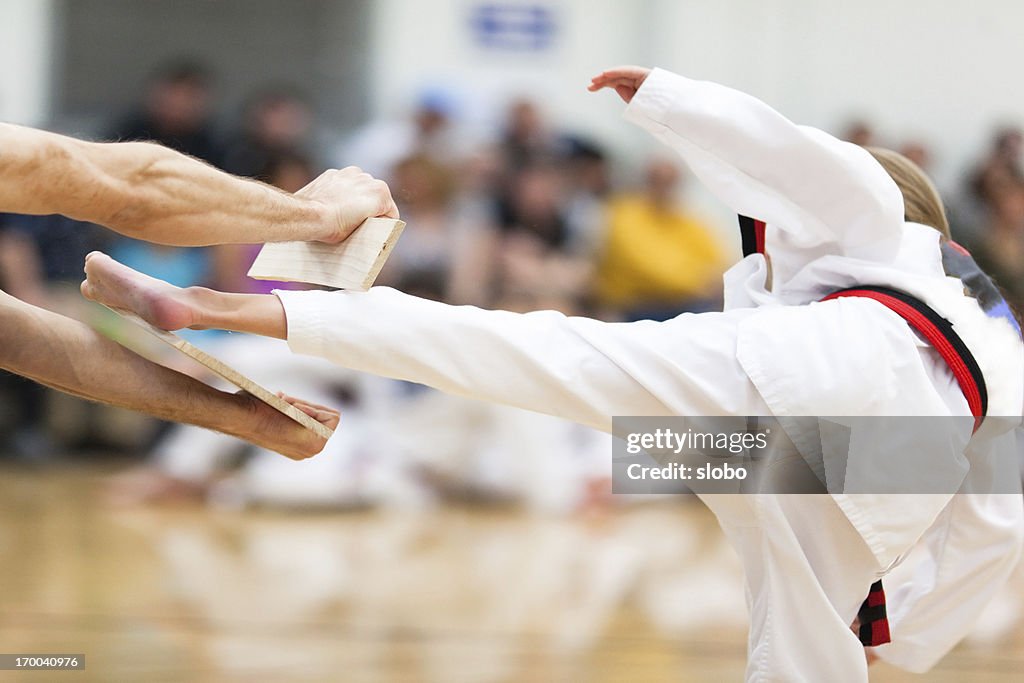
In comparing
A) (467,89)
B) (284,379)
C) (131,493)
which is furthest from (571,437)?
(467,89)

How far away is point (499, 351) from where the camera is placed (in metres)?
1.85

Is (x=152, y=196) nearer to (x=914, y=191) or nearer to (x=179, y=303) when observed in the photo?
(x=179, y=303)

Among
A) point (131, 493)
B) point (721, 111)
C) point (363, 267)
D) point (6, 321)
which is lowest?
point (131, 493)

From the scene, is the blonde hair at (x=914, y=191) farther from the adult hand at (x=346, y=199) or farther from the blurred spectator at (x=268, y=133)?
the blurred spectator at (x=268, y=133)

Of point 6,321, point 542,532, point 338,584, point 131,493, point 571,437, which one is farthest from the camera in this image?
point 571,437

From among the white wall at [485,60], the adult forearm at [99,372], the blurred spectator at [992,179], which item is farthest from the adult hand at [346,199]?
the white wall at [485,60]

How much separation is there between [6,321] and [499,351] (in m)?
0.79

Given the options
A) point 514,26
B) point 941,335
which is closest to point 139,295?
point 941,335

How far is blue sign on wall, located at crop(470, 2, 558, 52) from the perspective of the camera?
707cm

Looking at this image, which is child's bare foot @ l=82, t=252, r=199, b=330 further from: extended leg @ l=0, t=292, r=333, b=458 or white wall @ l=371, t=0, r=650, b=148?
white wall @ l=371, t=0, r=650, b=148

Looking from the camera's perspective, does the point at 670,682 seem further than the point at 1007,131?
No

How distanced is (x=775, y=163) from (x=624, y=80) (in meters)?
0.30

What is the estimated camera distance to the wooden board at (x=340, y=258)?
5.88ft

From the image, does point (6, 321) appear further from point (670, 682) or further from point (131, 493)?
point (131, 493)
